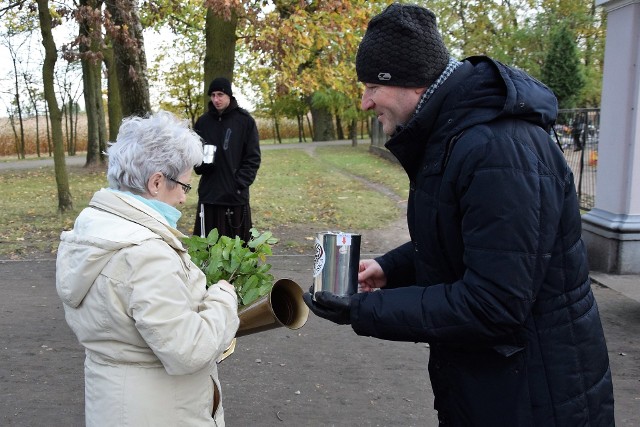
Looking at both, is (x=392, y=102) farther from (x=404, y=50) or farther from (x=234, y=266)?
(x=234, y=266)

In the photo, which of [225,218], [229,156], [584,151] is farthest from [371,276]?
[584,151]

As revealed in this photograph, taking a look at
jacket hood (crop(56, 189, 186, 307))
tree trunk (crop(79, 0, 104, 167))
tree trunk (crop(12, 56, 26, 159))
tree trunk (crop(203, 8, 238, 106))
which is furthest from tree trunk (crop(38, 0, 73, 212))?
tree trunk (crop(12, 56, 26, 159))

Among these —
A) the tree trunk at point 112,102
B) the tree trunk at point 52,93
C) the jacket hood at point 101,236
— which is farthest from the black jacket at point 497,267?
the tree trunk at point 112,102

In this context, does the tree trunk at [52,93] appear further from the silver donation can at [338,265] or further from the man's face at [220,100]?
the silver donation can at [338,265]

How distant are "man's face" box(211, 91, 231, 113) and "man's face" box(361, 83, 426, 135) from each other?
4.78 metres

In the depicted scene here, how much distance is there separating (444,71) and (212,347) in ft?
3.62

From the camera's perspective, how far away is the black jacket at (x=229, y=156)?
671 centimetres

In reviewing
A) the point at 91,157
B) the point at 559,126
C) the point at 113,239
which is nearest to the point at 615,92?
the point at 559,126

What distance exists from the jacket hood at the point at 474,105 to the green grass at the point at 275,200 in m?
7.89

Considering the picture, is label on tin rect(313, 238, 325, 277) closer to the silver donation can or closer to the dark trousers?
the silver donation can

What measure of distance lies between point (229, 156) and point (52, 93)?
6392mm

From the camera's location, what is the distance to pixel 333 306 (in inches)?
77.5

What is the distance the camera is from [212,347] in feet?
7.07

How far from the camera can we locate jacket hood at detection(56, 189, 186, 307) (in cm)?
206
